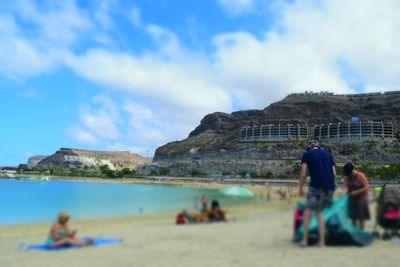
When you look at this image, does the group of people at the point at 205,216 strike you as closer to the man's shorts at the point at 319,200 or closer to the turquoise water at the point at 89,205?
the man's shorts at the point at 319,200

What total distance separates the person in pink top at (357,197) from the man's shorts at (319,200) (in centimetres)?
65

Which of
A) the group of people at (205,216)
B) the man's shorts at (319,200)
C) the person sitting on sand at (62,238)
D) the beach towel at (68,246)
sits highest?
the man's shorts at (319,200)

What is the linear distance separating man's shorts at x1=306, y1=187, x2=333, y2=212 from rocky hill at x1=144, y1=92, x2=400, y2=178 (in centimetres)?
9124

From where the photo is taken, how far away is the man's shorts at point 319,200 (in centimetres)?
925

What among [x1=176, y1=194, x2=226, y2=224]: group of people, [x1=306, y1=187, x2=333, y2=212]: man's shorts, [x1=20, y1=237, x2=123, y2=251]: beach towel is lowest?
[x1=20, y1=237, x2=123, y2=251]: beach towel

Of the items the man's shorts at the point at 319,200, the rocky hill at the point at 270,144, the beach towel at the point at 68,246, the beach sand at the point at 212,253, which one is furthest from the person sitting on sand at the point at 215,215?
the rocky hill at the point at 270,144

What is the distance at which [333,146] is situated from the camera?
112 metres

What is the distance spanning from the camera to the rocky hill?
107500 millimetres

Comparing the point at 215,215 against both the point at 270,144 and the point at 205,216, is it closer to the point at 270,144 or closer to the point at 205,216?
the point at 205,216

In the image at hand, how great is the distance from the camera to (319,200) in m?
9.34

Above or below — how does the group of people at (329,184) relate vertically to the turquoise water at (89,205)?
above

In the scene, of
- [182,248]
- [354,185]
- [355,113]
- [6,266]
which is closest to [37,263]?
[6,266]

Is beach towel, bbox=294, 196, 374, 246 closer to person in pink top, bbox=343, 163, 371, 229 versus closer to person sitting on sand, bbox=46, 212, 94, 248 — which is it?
person in pink top, bbox=343, 163, 371, 229

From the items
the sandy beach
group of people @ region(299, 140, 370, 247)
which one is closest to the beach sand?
the sandy beach
